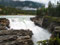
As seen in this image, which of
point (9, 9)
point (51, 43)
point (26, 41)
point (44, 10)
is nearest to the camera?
point (51, 43)

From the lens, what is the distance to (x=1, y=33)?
8.37 meters

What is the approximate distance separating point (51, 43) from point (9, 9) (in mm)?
17909

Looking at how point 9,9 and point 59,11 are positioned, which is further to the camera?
point 9,9

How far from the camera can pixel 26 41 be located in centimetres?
779

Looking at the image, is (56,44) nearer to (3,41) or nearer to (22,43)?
(22,43)

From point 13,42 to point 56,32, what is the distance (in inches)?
108

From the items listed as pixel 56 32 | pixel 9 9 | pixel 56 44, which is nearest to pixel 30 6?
pixel 9 9

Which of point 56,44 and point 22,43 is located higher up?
point 56,44

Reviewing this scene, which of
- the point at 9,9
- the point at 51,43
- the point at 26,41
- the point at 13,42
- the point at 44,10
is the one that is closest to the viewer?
the point at 51,43

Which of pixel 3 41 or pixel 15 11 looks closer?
pixel 3 41

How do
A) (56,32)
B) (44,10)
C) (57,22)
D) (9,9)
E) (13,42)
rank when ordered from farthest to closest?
(44,10)
(9,9)
(57,22)
(56,32)
(13,42)

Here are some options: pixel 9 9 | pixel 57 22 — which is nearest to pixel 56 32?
pixel 57 22

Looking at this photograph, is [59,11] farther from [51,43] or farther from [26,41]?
[51,43]

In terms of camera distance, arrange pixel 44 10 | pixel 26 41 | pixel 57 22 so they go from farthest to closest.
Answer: pixel 44 10 → pixel 57 22 → pixel 26 41
